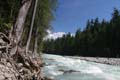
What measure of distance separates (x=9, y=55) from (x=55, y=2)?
21.9 metres

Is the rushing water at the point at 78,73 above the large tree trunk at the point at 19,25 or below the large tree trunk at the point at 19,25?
below

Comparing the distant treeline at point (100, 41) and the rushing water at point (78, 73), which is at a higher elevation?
the distant treeline at point (100, 41)

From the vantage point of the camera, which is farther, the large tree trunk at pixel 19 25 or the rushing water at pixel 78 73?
the rushing water at pixel 78 73

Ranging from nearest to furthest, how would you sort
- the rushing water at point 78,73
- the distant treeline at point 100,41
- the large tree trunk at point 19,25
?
1. the large tree trunk at point 19,25
2. the rushing water at point 78,73
3. the distant treeline at point 100,41

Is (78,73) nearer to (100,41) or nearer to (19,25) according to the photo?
(19,25)

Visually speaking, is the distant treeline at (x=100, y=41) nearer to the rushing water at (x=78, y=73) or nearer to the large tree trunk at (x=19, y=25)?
the rushing water at (x=78, y=73)

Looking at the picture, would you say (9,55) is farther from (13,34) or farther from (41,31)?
(41,31)

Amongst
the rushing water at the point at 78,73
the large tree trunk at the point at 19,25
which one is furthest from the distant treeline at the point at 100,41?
the large tree trunk at the point at 19,25

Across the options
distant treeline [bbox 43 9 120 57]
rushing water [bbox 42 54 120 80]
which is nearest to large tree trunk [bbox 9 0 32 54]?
rushing water [bbox 42 54 120 80]

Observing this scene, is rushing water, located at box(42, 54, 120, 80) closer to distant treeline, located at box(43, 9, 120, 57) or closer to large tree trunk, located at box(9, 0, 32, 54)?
large tree trunk, located at box(9, 0, 32, 54)

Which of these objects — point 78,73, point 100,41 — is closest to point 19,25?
point 78,73

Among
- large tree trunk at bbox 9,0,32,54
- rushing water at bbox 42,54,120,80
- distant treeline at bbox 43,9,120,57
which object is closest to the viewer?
large tree trunk at bbox 9,0,32,54

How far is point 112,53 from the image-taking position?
279 feet

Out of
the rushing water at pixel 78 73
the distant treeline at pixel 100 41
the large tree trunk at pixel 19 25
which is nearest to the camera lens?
the large tree trunk at pixel 19 25
